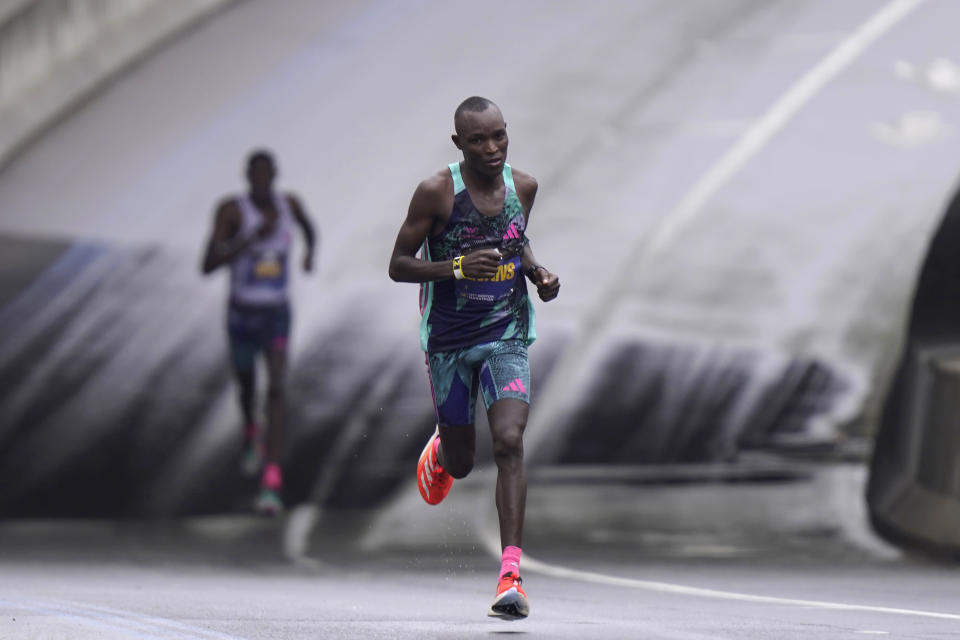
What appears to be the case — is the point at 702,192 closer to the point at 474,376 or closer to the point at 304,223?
the point at 304,223

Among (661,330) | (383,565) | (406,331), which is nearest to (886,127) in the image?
(661,330)

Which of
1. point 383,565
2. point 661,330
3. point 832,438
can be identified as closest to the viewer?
point 383,565

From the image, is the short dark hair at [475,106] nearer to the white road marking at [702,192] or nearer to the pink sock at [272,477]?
the pink sock at [272,477]

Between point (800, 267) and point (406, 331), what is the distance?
354cm

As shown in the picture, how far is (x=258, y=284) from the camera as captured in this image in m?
14.8

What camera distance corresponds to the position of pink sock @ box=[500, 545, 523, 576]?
6.67 m

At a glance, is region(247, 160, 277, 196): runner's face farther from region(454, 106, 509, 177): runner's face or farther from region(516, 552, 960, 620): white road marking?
region(454, 106, 509, 177): runner's face

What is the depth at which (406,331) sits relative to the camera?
15.7m

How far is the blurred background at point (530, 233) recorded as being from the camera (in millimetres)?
14531

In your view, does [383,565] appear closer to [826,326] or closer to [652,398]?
[652,398]

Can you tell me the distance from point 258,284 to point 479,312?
7687 mm

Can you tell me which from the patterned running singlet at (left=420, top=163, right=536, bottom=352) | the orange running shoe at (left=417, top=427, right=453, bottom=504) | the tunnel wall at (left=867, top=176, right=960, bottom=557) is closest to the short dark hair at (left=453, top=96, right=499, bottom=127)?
the patterned running singlet at (left=420, top=163, right=536, bottom=352)

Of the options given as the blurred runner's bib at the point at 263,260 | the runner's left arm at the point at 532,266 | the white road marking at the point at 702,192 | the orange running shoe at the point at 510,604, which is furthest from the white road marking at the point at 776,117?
the orange running shoe at the point at 510,604

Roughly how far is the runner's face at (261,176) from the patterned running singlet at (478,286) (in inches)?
302
